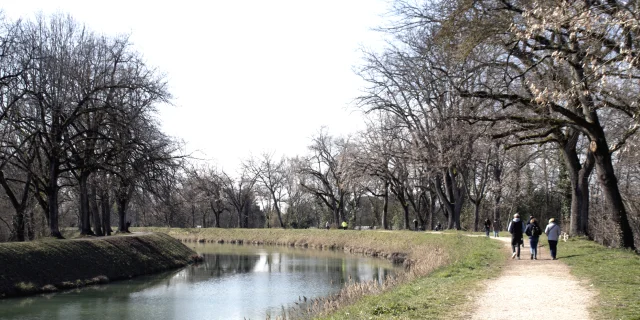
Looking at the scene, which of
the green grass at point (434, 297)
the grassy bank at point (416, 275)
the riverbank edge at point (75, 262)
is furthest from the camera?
the riverbank edge at point (75, 262)

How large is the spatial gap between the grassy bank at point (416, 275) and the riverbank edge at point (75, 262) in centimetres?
1093

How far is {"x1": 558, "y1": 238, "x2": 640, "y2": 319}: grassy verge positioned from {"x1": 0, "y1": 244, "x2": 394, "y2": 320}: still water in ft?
23.8

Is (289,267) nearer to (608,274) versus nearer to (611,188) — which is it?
(611,188)

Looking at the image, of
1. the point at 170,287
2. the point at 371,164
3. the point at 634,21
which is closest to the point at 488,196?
the point at 371,164

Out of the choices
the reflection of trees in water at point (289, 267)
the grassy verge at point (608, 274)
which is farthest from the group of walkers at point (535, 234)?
the reflection of trees in water at point (289, 267)

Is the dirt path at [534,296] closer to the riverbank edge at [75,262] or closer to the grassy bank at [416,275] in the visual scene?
the grassy bank at [416,275]

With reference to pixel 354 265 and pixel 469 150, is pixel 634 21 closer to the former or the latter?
pixel 469 150

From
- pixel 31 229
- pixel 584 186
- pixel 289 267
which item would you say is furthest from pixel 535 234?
pixel 31 229

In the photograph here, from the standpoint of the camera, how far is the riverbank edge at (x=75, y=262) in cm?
2042

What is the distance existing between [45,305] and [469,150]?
1962 cm

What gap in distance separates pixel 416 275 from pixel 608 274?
19.5 feet

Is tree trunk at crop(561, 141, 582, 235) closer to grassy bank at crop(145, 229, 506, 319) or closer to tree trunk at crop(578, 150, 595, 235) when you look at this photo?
tree trunk at crop(578, 150, 595, 235)

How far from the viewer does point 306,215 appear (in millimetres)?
86000

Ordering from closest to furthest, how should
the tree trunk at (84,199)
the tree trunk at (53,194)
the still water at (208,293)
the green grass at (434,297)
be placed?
the green grass at (434,297)
the still water at (208,293)
the tree trunk at (53,194)
the tree trunk at (84,199)
